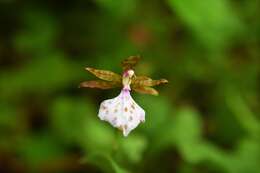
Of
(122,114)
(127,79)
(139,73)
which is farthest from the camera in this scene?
(139,73)

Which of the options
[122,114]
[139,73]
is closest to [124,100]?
[122,114]

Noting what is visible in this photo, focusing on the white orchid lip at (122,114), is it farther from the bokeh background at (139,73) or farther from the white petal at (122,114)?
the bokeh background at (139,73)

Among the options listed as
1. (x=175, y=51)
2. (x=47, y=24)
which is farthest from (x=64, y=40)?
(x=175, y=51)

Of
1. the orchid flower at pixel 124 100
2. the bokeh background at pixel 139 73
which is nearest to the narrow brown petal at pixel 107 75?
the orchid flower at pixel 124 100

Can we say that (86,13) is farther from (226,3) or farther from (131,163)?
(131,163)

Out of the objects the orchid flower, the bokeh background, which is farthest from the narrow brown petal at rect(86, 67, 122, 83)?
the bokeh background

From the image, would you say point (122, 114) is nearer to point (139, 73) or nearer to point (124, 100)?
point (124, 100)

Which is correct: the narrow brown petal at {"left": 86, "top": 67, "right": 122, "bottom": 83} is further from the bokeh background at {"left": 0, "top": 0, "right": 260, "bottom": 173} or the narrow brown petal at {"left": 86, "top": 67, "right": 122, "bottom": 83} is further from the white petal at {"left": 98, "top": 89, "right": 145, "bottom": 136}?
the bokeh background at {"left": 0, "top": 0, "right": 260, "bottom": 173}

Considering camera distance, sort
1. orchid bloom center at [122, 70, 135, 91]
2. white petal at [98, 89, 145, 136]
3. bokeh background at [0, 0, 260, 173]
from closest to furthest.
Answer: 1. white petal at [98, 89, 145, 136]
2. orchid bloom center at [122, 70, 135, 91]
3. bokeh background at [0, 0, 260, 173]

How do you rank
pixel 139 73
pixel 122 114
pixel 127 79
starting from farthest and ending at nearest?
1. pixel 139 73
2. pixel 127 79
3. pixel 122 114
